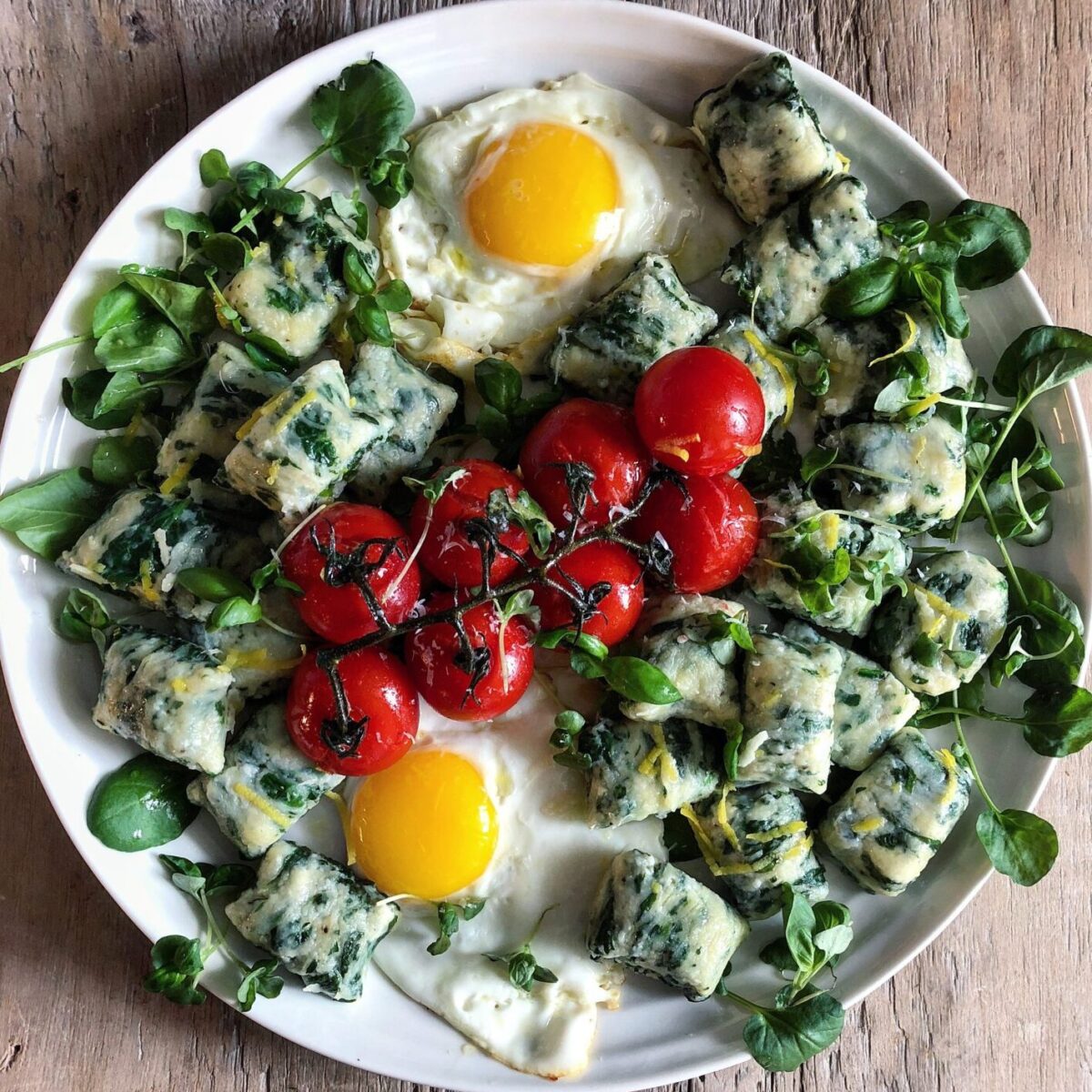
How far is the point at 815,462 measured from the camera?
2.45 meters

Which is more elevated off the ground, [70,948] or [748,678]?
[748,678]

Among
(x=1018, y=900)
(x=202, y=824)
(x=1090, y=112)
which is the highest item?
(x=1090, y=112)

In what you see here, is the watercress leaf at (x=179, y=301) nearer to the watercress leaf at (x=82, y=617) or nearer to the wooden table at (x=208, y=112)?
the wooden table at (x=208, y=112)

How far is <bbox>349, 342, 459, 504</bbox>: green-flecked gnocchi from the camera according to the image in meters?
2.38

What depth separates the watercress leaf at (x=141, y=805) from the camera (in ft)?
7.93

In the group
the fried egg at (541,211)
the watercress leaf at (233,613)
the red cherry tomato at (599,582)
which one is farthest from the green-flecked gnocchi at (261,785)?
the fried egg at (541,211)

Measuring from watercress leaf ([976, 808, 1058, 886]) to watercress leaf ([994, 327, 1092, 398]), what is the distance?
1072mm

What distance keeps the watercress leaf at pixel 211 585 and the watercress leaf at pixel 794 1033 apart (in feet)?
5.31

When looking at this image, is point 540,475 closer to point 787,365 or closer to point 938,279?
point 787,365

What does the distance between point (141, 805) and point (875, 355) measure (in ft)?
6.77

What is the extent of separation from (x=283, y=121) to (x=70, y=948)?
220 cm

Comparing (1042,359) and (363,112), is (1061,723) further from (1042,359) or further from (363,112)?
(363,112)

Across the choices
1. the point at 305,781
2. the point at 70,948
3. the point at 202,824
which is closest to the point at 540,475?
the point at 305,781

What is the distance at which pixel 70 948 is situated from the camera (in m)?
2.71
